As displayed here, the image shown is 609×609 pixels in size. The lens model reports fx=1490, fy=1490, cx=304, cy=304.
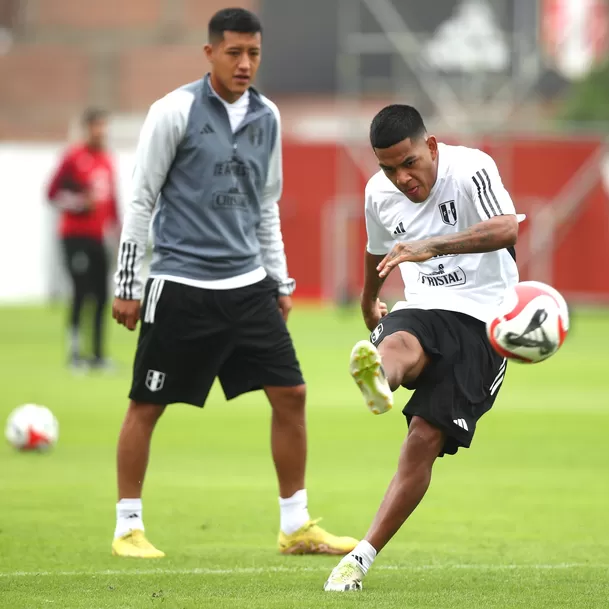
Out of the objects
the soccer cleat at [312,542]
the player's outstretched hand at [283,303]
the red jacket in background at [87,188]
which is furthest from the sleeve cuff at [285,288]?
the red jacket in background at [87,188]

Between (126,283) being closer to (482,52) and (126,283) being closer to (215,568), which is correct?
(215,568)

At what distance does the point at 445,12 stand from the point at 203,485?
37.1 meters

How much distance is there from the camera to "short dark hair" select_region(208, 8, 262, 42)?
6.98 metres

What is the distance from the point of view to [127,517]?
22.9 feet

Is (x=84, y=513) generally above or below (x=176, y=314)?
below

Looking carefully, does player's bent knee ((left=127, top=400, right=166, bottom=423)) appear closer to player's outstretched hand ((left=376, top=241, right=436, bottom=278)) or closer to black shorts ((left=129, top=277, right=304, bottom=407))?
black shorts ((left=129, top=277, right=304, bottom=407))

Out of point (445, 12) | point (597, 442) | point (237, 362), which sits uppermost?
point (445, 12)

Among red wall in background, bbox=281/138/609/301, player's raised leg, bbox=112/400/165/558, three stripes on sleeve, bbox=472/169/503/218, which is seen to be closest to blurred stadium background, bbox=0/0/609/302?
red wall in background, bbox=281/138/609/301

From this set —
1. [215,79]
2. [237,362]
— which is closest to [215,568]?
[237,362]

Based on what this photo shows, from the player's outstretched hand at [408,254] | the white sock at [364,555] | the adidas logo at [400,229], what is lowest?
the white sock at [364,555]

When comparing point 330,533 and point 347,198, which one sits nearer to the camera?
point 330,533

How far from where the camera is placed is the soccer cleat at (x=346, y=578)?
595 centimetres

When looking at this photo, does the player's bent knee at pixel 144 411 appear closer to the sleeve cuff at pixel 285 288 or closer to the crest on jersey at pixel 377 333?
the sleeve cuff at pixel 285 288

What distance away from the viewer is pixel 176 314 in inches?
275
